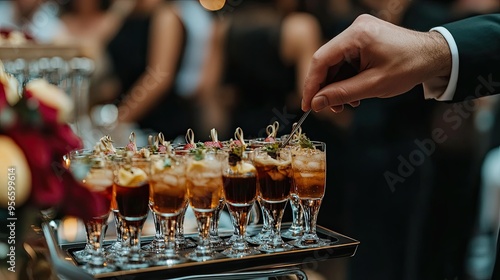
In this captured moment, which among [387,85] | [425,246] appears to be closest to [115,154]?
[387,85]

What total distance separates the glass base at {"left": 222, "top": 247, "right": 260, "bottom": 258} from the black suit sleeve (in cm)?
65

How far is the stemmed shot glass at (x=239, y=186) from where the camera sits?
58.1 inches

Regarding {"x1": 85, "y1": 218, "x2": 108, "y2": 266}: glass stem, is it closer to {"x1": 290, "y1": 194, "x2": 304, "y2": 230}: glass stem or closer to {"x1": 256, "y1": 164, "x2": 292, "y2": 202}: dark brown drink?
{"x1": 256, "y1": 164, "x2": 292, "y2": 202}: dark brown drink

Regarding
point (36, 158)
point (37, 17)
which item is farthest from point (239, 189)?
point (37, 17)

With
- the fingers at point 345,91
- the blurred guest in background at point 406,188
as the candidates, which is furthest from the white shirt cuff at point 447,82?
the blurred guest in background at point 406,188

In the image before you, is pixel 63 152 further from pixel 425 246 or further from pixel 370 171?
pixel 425 246

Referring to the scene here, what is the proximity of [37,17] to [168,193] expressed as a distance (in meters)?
2.80

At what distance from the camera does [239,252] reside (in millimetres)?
1388

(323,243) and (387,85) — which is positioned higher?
(387,85)

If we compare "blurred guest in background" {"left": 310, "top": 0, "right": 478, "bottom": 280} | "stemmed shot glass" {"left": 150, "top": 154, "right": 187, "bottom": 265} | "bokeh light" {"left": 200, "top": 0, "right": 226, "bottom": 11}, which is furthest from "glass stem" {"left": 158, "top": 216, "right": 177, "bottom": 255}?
"bokeh light" {"left": 200, "top": 0, "right": 226, "bottom": 11}

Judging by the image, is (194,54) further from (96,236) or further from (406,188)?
(96,236)

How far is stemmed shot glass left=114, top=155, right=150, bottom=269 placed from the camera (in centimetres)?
140

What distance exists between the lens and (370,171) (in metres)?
3.54

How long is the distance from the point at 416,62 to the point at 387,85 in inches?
3.5
